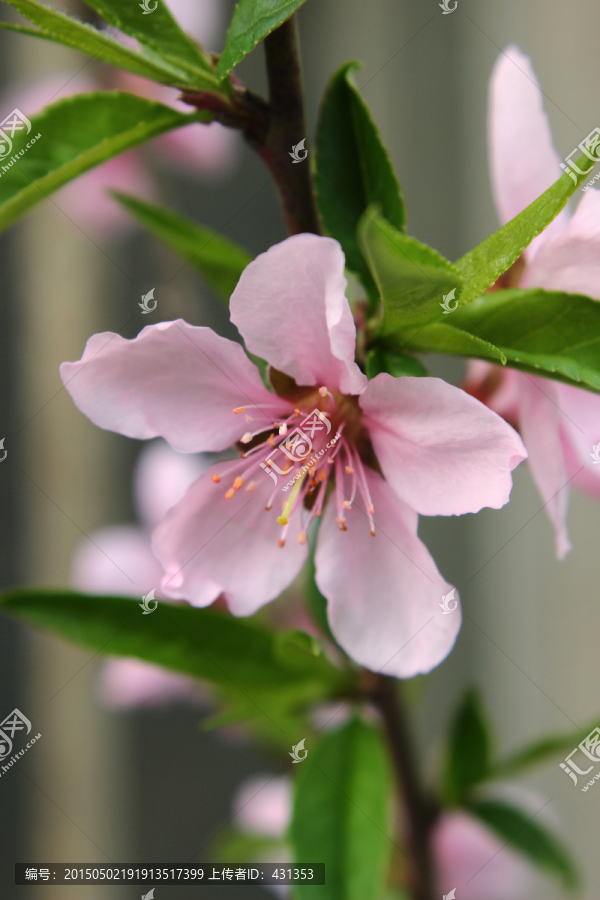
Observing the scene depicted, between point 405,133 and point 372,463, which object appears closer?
point 372,463

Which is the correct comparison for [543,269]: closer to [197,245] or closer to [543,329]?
[543,329]

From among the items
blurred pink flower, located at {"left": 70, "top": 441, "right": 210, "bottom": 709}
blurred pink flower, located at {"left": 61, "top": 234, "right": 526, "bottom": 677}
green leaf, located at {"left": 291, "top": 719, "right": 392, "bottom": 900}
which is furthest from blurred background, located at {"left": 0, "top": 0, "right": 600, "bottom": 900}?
blurred pink flower, located at {"left": 61, "top": 234, "right": 526, "bottom": 677}

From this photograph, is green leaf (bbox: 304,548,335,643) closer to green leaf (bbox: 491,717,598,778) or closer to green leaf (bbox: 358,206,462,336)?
green leaf (bbox: 491,717,598,778)

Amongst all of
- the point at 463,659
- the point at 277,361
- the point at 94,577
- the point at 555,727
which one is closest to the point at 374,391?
the point at 277,361

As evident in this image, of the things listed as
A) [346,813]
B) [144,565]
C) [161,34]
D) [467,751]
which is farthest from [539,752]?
[161,34]

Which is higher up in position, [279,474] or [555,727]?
[279,474]

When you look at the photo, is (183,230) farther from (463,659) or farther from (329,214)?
(463,659)
